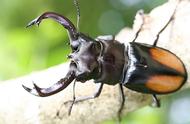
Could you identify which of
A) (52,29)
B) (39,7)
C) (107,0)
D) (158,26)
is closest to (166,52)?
(158,26)

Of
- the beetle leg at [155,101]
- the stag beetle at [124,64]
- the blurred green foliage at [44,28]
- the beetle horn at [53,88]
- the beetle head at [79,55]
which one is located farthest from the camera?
the blurred green foliage at [44,28]

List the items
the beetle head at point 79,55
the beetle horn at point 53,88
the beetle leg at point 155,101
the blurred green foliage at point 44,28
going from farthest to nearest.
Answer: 1. the blurred green foliage at point 44,28
2. the beetle leg at point 155,101
3. the beetle head at point 79,55
4. the beetle horn at point 53,88

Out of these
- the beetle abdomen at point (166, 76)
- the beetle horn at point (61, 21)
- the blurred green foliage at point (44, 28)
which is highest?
the blurred green foliage at point (44, 28)

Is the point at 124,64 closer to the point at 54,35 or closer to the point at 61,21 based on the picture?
the point at 61,21

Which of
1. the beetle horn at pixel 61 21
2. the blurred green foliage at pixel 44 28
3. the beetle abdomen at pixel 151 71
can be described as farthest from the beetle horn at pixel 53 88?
the blurred green foliage at pixel 44 28

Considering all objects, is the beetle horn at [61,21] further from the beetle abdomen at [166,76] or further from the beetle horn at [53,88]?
the beetle abdomen at [166,76]

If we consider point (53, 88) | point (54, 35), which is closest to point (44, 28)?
point (54, 35)

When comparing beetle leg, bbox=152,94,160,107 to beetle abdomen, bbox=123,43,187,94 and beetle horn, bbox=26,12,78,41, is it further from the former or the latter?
beetle horn, bbox=26,12,78,41

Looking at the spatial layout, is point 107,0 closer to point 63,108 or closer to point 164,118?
point 164,118
